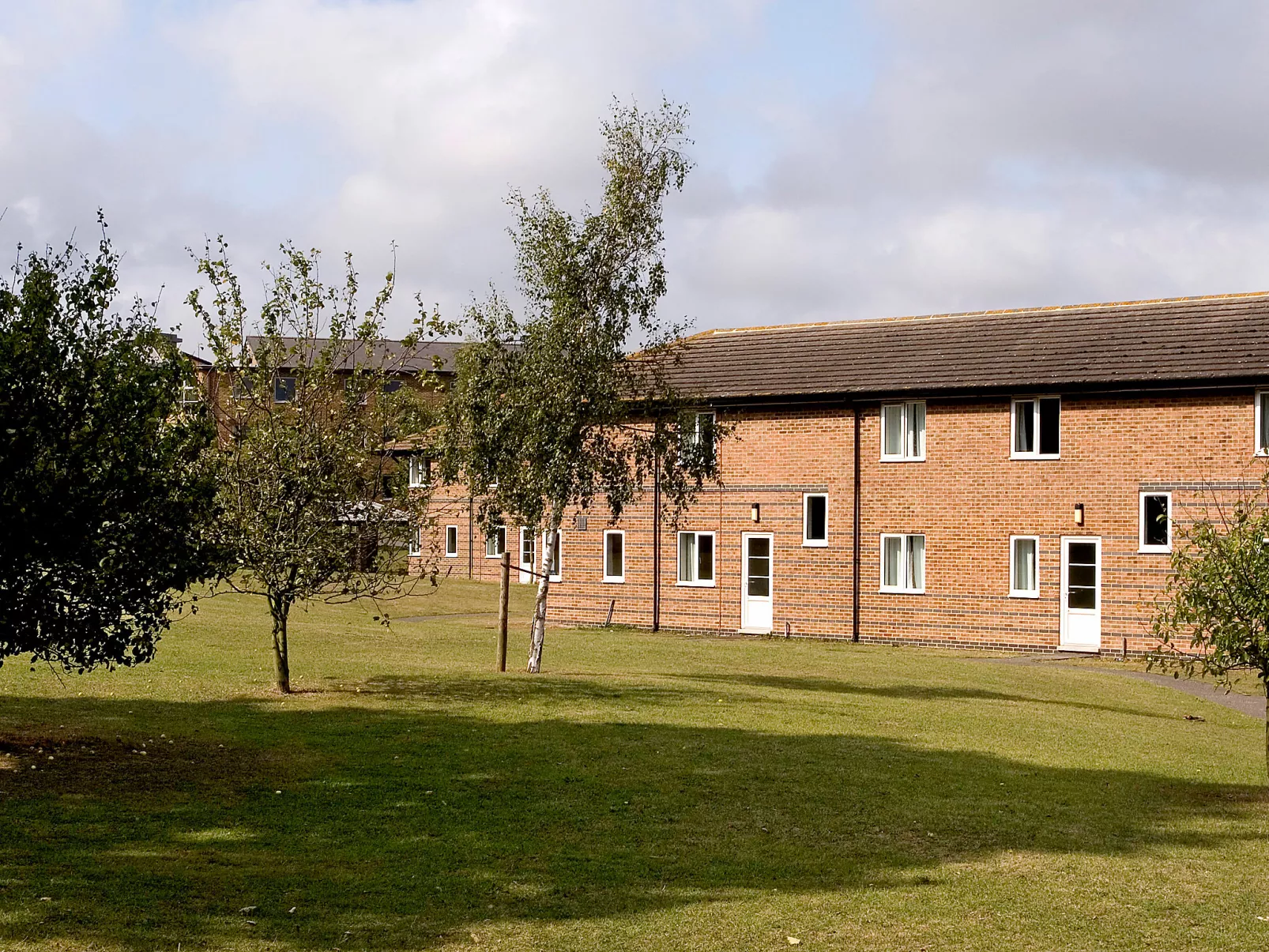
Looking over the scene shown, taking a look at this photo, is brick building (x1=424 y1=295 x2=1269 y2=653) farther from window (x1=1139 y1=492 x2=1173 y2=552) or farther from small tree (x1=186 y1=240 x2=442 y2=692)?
small tree (x1=186 y1=240 x2=442 y2=692)

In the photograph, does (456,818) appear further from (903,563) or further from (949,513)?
(903,563)

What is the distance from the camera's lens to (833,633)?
117ft

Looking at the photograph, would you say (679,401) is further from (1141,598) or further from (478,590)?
(478,590)

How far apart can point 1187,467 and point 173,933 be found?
92.0 ft

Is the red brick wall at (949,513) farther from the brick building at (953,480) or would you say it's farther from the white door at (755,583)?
the white door at (755,583)

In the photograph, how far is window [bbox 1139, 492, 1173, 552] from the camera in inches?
1265

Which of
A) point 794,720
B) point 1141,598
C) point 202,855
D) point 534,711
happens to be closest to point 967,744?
point 794,720

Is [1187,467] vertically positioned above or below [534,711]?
above

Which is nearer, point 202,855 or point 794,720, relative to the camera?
point 202,855

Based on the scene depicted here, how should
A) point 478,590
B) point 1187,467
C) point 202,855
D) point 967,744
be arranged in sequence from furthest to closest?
point 478,590 < point 1187,467 < point 967,744 < point 202,855

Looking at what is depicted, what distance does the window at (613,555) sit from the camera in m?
38.8

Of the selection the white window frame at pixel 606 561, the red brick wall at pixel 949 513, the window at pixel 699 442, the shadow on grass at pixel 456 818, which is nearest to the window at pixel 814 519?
the red brick wall at pixel 949 513

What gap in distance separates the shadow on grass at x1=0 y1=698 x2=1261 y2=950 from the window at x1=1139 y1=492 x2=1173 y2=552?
17.4 metres

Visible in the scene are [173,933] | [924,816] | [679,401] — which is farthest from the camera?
[679,401]
